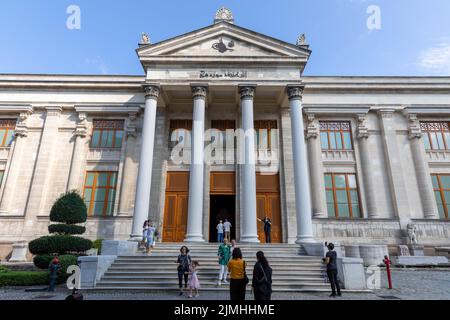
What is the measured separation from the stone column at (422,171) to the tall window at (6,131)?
3026cm

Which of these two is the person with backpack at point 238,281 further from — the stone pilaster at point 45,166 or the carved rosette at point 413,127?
the carved rosette at point 413,127

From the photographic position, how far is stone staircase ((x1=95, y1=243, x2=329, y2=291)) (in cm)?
1092

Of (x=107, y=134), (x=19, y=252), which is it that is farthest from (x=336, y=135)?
(x=19, y=252)

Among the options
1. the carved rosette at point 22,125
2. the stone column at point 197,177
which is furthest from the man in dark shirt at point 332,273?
the carved rosette at point 22,125

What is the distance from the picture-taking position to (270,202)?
65.8ft

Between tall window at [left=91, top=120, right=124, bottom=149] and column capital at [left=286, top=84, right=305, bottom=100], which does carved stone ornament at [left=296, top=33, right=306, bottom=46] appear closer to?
column capital at [left=286, top=84, right=305, bottom=100]

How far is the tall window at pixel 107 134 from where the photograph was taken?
21531 mm

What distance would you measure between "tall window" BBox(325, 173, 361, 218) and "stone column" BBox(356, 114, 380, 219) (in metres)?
0.70

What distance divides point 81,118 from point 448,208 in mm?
27780

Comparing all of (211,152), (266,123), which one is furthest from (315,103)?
(211,152)

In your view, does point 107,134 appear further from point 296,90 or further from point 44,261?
point 296,90

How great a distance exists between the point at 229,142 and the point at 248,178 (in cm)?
520

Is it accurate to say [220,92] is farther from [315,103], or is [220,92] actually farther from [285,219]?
[285,219]

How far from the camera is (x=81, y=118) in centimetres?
2161
